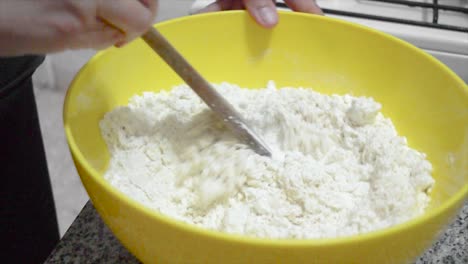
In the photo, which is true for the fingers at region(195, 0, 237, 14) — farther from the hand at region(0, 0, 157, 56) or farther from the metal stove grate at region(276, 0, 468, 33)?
the hand at region(0, 0, 157, 56)

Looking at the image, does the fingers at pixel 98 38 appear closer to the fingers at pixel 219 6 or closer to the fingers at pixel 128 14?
the fingers at pixel 128 14

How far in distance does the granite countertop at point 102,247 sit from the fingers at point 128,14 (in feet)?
0.86

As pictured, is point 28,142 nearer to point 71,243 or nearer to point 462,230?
point 71,243

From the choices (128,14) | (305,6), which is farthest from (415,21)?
(128,14)

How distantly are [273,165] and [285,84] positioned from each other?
208mm

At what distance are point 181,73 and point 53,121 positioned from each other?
1.41 meters

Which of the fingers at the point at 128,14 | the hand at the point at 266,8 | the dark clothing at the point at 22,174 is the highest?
the fingers at the point at 128,14

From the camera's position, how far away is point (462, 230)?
27.5 inches

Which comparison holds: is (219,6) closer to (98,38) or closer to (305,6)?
(305,6)

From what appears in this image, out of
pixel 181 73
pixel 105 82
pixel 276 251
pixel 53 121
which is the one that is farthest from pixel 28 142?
pixel 53 121

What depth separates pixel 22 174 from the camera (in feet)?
2.66

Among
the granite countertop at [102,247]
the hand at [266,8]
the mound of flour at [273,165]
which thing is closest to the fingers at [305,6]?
the hand at [266,8]

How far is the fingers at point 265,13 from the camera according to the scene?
790 millimetres

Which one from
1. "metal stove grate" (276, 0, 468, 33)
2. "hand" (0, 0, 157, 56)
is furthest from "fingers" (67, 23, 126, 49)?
"metal stove grate" (276, 0, 468, 33)
